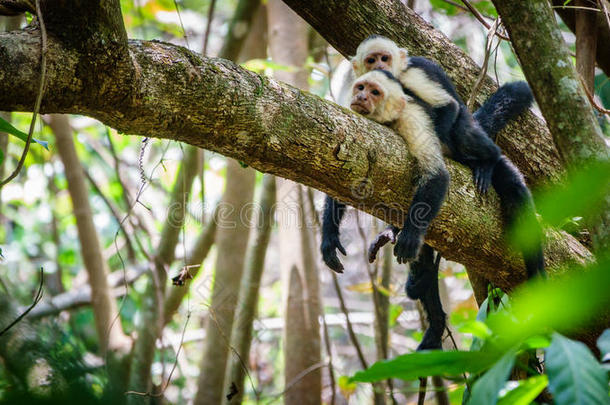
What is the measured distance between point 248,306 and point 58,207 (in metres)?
4.05

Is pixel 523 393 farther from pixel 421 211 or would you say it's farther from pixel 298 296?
pixel 298 296

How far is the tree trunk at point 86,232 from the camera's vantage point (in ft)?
13.0

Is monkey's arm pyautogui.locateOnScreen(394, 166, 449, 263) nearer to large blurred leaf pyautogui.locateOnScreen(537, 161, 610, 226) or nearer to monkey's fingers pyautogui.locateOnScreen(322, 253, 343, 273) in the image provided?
monkey's fingers pyautogui.locateOnScreen(322, 253, 343, 273)

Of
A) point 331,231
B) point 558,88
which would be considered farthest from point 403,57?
point 558,88

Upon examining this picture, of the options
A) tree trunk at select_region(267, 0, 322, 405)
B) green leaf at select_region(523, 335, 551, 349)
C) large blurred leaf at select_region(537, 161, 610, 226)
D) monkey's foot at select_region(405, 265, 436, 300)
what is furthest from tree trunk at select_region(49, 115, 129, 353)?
large blurred leaf at select_region(537, 161, 610, 226)

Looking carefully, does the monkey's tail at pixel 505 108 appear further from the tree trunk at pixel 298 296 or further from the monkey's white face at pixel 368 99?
the tree trunk at pixel 298 296

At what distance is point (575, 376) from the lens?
3.01 ft

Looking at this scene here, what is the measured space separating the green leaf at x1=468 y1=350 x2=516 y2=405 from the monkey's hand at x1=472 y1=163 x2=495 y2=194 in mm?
1461

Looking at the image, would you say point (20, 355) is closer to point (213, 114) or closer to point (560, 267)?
point (213, 114)

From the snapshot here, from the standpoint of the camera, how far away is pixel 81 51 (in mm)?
1469

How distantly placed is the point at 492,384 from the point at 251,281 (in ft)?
9.34

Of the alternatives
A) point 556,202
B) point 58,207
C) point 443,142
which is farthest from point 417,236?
point 58,207

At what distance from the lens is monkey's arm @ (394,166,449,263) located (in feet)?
6.97

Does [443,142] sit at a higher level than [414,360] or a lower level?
higher
